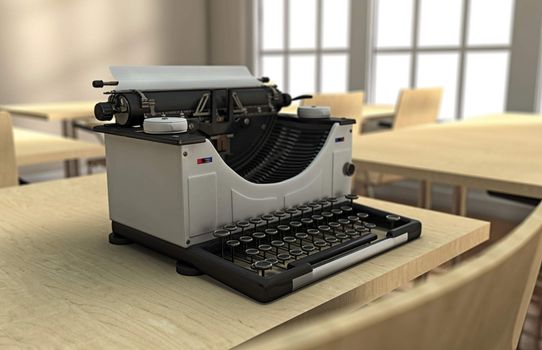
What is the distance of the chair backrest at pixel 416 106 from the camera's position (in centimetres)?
319

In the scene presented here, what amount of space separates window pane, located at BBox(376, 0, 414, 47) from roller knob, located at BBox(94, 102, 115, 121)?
12.1ft

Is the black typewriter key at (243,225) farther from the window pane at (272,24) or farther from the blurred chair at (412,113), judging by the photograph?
the window pane at (272,24)

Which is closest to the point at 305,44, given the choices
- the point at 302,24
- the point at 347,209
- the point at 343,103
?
the point at 302,24

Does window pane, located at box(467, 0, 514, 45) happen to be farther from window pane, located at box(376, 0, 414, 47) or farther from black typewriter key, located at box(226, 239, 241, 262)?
black typewriter key, located at box(226, 239, 241, 262)

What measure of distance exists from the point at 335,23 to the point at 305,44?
39cm

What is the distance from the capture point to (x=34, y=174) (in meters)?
4.78

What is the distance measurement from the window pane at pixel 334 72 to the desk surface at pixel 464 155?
2277 millimetres

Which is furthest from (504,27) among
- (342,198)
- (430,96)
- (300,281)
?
(300,281)

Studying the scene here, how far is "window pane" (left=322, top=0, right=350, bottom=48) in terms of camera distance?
4.52 m

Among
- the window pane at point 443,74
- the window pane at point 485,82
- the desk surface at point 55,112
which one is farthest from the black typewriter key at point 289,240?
the window pane at point 443,74

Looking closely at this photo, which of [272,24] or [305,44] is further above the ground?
[272,24]

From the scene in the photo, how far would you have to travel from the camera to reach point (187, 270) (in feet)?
2.51

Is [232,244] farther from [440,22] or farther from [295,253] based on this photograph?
[440,22]

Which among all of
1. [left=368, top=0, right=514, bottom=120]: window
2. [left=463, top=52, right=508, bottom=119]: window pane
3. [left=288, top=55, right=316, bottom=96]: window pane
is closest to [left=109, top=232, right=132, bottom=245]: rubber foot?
[left=463, top=52, right=508, bottom=119]: window pane
